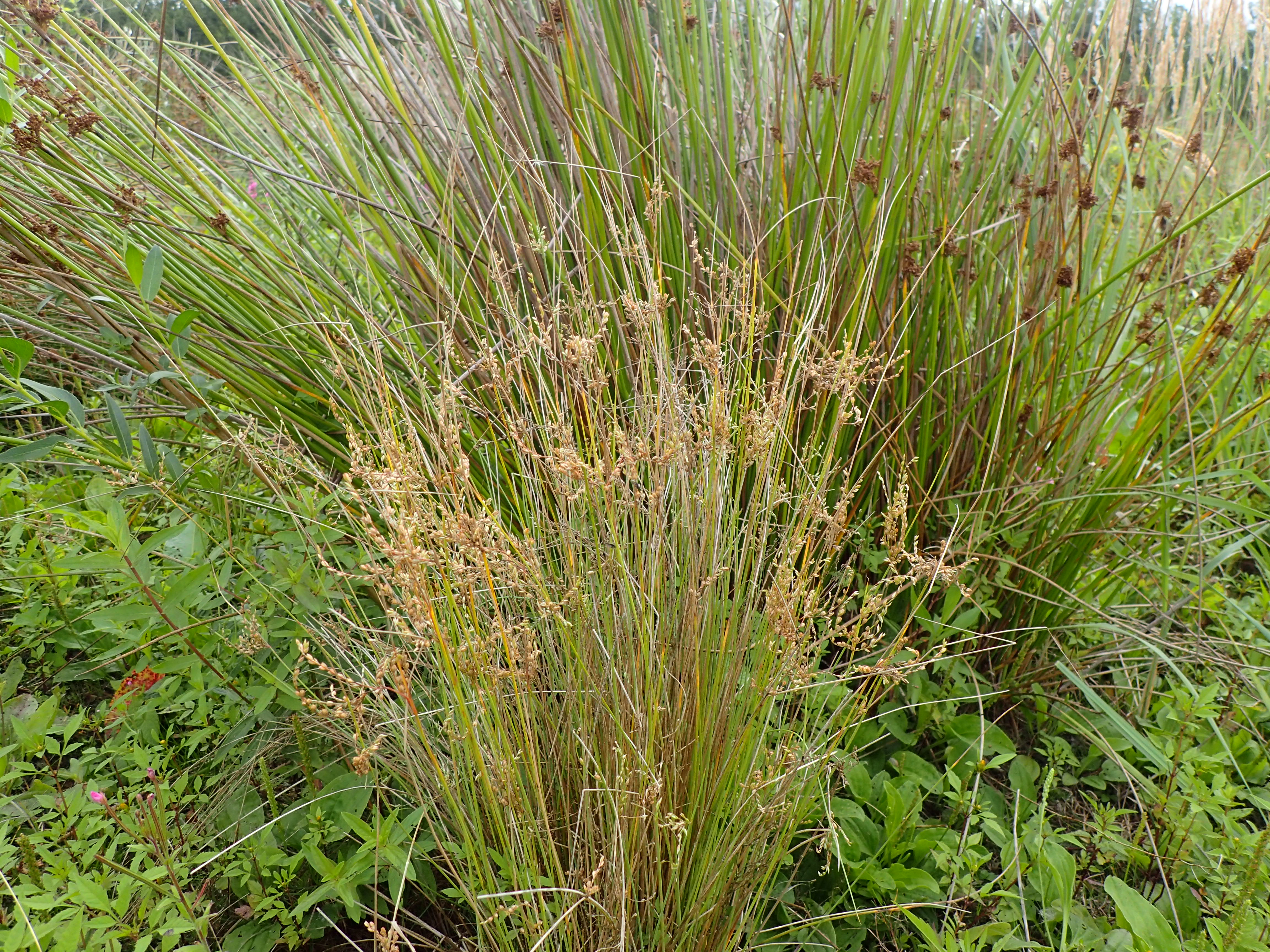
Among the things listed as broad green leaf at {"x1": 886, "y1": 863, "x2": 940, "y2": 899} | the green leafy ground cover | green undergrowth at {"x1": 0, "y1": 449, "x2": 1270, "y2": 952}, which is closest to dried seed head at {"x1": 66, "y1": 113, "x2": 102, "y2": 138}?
the green leafy ground cover

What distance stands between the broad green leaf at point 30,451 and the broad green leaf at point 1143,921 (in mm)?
1678

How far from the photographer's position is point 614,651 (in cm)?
124

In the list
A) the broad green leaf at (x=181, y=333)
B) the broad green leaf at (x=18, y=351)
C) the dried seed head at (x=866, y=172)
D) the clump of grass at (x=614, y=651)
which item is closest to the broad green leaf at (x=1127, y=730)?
the clump of grass at (x=614, y=651)

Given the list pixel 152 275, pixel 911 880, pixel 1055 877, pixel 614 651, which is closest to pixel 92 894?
pixel 614 651

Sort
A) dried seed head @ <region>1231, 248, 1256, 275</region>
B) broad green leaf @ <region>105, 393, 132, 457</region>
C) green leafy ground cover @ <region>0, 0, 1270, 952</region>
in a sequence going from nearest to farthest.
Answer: green leafy ground cover @ <region>0, 0, 1270, 952</region> → broad green leaf @ <region>105, 393, 132, 457</region> → dried seed head @ <region>1231, 248, 1256, 275</region>

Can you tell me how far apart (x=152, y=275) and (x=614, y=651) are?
0.93m

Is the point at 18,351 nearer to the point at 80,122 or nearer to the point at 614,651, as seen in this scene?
the point at 80,122

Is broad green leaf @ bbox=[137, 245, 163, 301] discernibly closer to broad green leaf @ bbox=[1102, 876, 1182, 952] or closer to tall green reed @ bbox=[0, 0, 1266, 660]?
tall green reed @ bbox=[0, 0, 1266, 660]

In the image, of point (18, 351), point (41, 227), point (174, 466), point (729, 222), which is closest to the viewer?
point (18, 351)

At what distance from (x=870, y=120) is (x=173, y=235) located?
1510mm

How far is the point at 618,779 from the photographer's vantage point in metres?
0.97

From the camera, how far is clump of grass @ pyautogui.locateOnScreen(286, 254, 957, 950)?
105 centimetres

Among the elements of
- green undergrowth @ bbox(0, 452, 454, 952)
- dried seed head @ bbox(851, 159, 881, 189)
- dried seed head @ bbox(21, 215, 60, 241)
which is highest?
dried seed head @ bbox(21, 215, 60, 241)

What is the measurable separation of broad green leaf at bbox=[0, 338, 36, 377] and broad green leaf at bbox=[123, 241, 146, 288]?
0.19m
